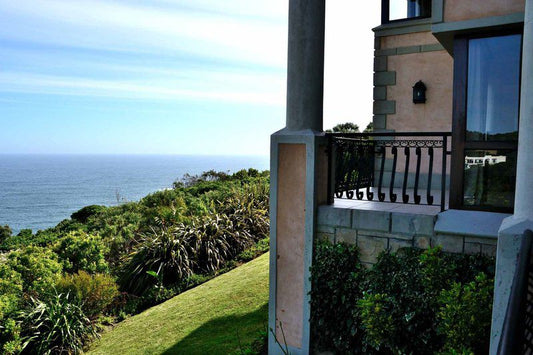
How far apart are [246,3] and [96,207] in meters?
14.7

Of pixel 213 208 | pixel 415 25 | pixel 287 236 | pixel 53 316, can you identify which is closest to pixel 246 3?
pixel 415 25

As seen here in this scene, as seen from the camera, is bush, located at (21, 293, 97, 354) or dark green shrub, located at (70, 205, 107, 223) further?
dark green shrub, located at (70, 205, 107, 223)

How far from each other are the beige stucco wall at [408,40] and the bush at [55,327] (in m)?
7.26

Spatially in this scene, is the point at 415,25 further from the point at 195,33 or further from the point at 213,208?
the point at 195,33

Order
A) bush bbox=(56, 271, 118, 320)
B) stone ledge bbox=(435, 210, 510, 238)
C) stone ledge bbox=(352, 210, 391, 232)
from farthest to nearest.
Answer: bush bbox=(56, 271, 118, 320) → stone ledge bbox=(352, 210, 391, 232) → stone ledge bbox=(435, 210, 510, 238)

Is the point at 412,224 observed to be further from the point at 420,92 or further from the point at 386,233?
the point at 420,92

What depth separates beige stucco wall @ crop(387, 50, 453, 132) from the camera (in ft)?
22.9

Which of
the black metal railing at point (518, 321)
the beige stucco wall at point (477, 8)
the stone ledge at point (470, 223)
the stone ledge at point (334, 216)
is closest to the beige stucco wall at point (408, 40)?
the beige stucco wall at point (477, 8)

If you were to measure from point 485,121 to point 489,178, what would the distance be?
2.03 ft

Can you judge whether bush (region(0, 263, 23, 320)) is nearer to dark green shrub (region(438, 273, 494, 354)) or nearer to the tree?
dark green shrub (region(438, 273, 494, 354))

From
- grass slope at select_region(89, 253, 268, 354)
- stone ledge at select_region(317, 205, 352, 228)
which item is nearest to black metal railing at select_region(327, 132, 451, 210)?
stone ledge at select_region(317, 205, 352, 228)

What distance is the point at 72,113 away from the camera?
8700 centimetres

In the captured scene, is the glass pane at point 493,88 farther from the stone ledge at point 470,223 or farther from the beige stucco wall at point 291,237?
the beige stucco wall at point 291,237

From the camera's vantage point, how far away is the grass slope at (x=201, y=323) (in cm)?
550
